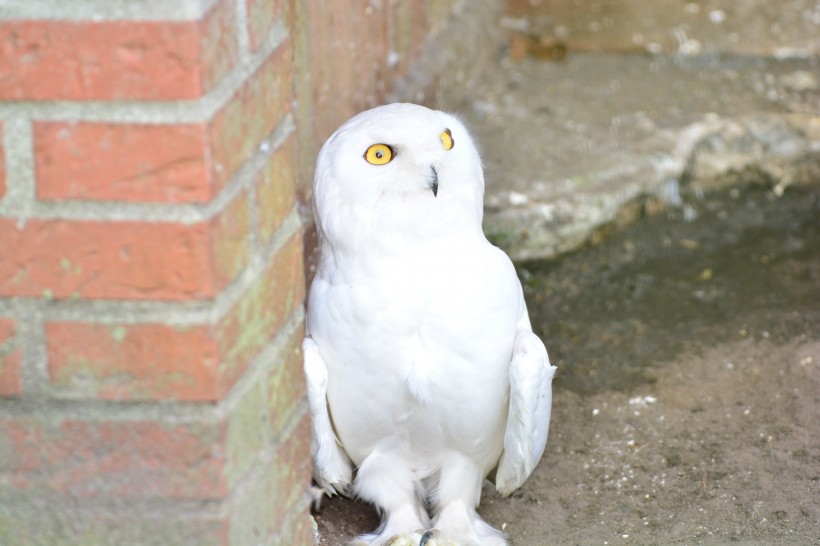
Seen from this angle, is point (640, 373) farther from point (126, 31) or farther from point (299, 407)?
point (126, 31)

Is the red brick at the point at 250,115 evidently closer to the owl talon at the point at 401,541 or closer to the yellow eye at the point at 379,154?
the yellow eye at the point at 379,154

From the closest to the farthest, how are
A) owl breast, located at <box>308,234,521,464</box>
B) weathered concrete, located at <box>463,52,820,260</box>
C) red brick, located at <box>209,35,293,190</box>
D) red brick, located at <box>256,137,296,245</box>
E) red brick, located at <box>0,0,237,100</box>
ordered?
red brick, located at <box>0,0,237,100</box> < red brick, located at <box>209,35,293,190</box> < red brick, located at <box>256,137,296,245</box> < owl breast, located at <box>308,234,521,464</box> < weathered concrete, located at <box>463,52,820,260</box>

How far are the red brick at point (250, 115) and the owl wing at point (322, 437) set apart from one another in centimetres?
83

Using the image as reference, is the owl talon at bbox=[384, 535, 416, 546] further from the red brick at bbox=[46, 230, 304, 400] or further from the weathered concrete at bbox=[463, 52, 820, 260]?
the weathered concrete at bbox=[463, 52, 820, 260]

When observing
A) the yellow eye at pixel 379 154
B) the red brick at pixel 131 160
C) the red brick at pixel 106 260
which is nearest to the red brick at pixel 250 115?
the red brick at pixel 131 160

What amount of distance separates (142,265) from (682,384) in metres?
2.18

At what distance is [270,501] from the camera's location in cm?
197

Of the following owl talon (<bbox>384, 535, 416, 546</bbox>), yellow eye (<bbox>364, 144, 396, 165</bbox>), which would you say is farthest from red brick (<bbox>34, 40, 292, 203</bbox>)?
owl talon (<bbox>384, 535, 416, 546</bbox>)

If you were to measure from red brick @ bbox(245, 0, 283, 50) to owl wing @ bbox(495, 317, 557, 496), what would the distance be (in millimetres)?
1076

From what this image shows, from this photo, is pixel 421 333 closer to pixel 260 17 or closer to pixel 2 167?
pixel 260 17

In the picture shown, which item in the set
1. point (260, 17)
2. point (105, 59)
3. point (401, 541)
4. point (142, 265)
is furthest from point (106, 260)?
point (401, 541)

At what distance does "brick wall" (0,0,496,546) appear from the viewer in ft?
5.13

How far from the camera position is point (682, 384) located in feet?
11.3

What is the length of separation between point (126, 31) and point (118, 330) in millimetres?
425
